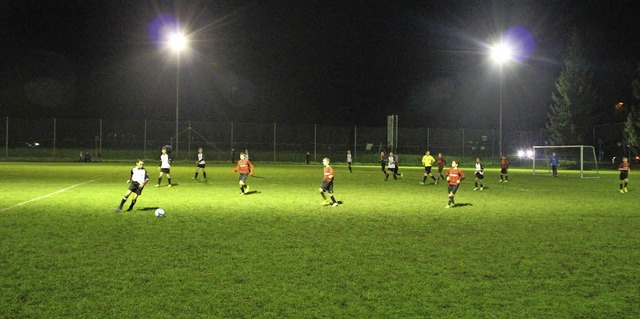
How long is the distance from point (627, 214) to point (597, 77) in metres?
70.0

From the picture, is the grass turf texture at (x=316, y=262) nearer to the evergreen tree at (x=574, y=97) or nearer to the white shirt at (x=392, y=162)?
the white shirt at (x=392, y=162)

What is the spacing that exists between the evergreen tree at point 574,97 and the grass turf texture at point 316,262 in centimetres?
5900

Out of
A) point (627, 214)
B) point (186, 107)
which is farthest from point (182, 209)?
point (186, 107)

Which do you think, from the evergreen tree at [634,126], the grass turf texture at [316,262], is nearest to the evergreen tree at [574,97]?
the evergreen tree at [634,126]

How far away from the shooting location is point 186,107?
3142 inches

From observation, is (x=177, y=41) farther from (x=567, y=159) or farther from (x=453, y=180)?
(x=567, y=159)

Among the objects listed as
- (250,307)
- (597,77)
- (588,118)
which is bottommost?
(250,307)

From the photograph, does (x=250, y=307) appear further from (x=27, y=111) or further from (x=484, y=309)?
(x=27, y=111)

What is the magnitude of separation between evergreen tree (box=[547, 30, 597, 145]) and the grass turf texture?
194 ft

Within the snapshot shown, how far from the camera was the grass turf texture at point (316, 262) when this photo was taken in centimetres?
603

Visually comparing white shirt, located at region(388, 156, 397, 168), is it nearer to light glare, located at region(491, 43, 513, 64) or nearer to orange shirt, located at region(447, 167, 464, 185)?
orange shirt, located at region(447, 167, 464, 185)

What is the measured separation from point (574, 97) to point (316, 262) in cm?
7112

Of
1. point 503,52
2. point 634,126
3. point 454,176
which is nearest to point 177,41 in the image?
point 503,52

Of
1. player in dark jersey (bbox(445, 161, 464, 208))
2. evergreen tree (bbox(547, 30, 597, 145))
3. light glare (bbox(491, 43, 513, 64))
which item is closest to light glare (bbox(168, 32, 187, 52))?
light glare (bbox(491, 43, 513, 64))
